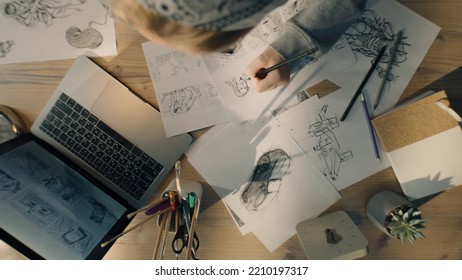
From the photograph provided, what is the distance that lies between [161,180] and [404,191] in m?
0.53

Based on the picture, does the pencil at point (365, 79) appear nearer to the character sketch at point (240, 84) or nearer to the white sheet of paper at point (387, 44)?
the white sheet of paper at point (387, 44)

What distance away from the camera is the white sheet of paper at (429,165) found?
71 centimetres

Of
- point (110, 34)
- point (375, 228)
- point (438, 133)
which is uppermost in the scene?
point (110, 34)

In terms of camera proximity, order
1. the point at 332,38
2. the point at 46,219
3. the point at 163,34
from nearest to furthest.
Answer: the point at 163,34
the point at 46,219
the point at 332,38

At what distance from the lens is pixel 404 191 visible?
729 mm

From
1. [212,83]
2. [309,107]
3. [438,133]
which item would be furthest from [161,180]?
[438,133]

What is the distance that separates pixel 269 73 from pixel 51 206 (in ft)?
1.62

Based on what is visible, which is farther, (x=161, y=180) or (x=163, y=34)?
(x=161, y=180)

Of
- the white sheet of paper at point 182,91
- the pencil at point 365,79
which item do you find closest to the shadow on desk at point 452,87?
the pencil at point 365,79

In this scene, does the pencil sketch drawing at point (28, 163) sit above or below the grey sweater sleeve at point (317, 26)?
below

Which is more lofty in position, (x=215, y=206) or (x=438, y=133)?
(x=438, y=133)

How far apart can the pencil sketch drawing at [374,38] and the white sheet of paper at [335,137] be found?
10 centimetres

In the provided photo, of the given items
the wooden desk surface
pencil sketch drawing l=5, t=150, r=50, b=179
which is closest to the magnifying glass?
the wooden desk surface

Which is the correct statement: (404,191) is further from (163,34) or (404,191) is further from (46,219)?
(46,219)
